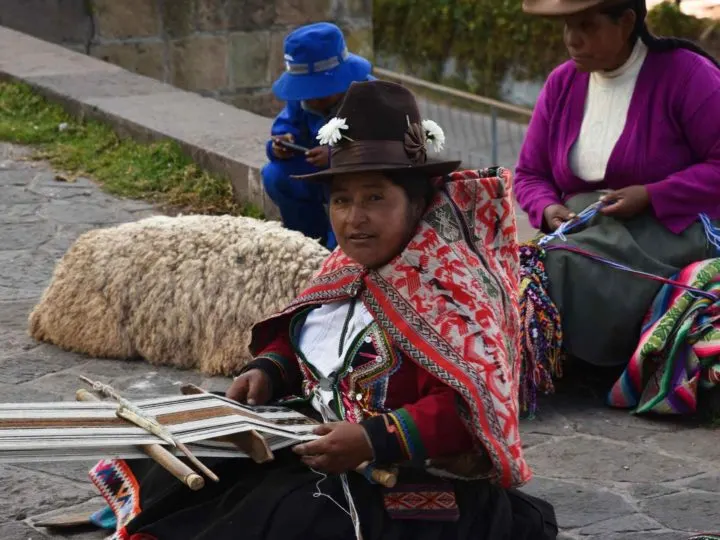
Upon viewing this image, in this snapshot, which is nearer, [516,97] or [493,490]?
[493,490]

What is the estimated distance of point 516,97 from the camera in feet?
56.0

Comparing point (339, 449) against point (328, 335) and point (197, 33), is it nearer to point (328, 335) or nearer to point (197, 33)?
point (328, 335)

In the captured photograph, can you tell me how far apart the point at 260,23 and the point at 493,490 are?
358 inches

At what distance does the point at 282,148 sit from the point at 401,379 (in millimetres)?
2510

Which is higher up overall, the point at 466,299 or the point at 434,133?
the point at 434,133

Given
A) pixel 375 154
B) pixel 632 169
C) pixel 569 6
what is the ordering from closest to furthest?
pixel 375 154 → pixel 569 6 → pixel 632 169

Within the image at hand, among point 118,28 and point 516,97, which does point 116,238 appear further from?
point 516,97

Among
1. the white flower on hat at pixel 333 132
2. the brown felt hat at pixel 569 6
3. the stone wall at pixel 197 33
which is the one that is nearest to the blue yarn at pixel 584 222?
the brown felt hat at pixel 569 6

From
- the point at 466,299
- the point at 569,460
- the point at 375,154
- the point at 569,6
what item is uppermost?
the point at 569,6

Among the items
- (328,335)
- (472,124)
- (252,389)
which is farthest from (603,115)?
(472,124)

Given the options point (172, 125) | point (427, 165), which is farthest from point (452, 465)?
point (172, 125)

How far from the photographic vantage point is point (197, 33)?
1170 centimetres

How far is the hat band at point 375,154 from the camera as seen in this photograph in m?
3.23

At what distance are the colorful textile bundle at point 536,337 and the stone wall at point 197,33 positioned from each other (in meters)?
7.09
